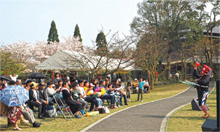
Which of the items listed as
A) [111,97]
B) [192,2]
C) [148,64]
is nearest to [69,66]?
[111,97]

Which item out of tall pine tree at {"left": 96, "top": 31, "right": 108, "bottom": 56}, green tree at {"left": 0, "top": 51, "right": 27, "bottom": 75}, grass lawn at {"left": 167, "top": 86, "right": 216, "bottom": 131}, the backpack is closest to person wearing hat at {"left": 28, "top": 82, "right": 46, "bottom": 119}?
the backpack

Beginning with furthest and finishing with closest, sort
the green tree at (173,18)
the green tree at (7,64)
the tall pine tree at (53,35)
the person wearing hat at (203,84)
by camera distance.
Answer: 1. the tall pine tree at (53,35)
2. the green tree at (173,18)
3. the green tree at (7,64)
4. the person wearing hat at (203,84)

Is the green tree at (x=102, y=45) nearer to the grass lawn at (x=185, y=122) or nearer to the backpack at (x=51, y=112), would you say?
the backpack at (x=51, y=112)

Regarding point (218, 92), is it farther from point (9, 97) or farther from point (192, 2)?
point (192, 2)

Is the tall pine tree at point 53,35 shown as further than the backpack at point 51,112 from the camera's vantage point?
Yes

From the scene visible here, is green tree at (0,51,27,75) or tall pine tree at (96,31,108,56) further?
green tree at (0,51,27,75)

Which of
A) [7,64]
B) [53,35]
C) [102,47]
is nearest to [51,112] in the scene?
[102,47]

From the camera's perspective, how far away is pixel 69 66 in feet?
57.1

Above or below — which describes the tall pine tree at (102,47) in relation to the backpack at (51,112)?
above

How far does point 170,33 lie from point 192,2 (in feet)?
18.3

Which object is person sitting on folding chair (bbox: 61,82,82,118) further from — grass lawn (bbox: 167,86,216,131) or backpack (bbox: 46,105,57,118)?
grass lawn (bbox: 167,86,216,131)

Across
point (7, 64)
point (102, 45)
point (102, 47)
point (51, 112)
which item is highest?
point (102, 45)

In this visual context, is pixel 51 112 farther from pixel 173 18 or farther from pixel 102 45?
pixel 173 18

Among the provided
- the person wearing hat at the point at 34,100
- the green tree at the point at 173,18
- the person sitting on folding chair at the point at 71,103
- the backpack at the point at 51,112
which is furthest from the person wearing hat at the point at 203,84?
the green tree at the point at 173,18
